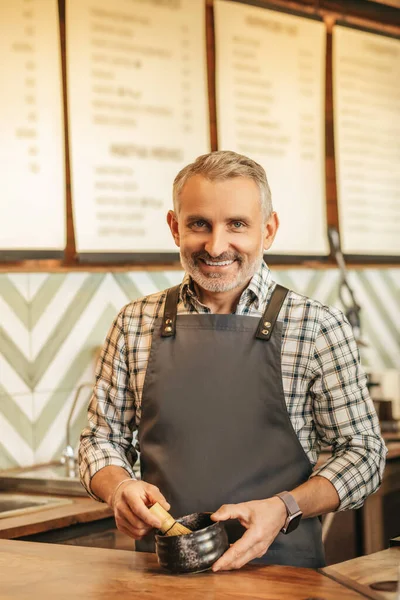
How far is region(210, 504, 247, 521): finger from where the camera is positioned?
67.3 inches

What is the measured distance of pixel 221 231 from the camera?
2074 mm

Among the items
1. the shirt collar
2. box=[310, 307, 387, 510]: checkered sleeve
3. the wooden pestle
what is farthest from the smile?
the wooden pestle

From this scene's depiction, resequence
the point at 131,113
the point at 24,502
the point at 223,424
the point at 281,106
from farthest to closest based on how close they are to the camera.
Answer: the point at 281,106
the point at 131,113
the point at 24,502
the point at 223,424

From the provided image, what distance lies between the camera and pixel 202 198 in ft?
6.86

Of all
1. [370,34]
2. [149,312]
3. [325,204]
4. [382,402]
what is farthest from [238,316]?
[370,34]

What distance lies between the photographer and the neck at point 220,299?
2203mm

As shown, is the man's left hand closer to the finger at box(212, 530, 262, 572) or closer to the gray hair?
the finger at box(212, 530, 262, 572)

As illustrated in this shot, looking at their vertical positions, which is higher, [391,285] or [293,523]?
[391,285]

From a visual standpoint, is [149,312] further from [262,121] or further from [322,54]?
[322,54]

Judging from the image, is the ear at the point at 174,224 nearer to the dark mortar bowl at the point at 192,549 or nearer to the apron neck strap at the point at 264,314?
the apron neck strap at the point at 264,314

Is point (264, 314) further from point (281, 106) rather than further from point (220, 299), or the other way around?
point (281, 106)

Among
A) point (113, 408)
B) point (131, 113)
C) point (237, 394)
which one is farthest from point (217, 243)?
point (131, 113)

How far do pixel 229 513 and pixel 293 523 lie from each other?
0.77ft

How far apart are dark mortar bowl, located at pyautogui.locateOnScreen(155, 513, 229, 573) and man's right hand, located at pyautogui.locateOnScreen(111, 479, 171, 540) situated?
0.08 m
